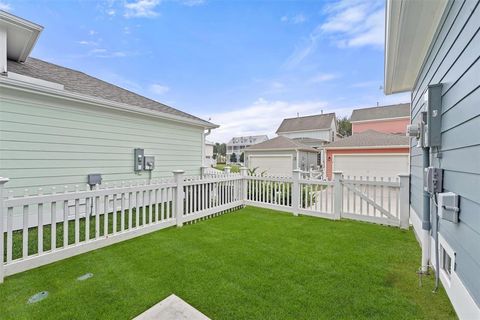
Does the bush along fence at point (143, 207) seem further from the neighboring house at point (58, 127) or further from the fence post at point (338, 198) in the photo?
the neighboring house at point (58, 127)

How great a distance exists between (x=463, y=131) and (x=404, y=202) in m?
3.40

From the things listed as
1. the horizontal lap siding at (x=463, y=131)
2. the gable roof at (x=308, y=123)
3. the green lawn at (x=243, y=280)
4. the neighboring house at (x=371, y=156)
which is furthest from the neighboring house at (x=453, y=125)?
the gable roof at (x=308, y=123)

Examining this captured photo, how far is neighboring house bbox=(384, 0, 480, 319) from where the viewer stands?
1.69 meters

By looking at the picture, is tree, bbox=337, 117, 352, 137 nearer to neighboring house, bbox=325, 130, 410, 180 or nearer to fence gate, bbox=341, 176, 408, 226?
neighboring house, bbox=325, 130, 410, 180

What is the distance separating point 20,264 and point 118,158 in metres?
3.80

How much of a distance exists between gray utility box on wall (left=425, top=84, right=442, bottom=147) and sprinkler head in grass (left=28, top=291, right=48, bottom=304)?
4.38 m

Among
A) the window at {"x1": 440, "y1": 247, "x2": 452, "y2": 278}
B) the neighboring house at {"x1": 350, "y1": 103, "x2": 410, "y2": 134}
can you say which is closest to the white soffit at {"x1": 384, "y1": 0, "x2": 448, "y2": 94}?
the window at {"x1": 440, "y1": 247, "x2": 452, "y2": 278}

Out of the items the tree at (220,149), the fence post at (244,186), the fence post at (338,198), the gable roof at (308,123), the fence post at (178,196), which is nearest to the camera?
the fence post at (178,196)

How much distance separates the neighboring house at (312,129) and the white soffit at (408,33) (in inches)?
821

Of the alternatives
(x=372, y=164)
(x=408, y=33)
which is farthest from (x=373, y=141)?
(x=408, y=33)

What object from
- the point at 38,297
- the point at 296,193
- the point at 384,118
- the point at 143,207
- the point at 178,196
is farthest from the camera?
the point at 384,118

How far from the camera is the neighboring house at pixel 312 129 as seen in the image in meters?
26.3

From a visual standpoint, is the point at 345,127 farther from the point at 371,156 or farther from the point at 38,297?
the point at 38,297

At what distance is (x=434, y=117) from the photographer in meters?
2.57
